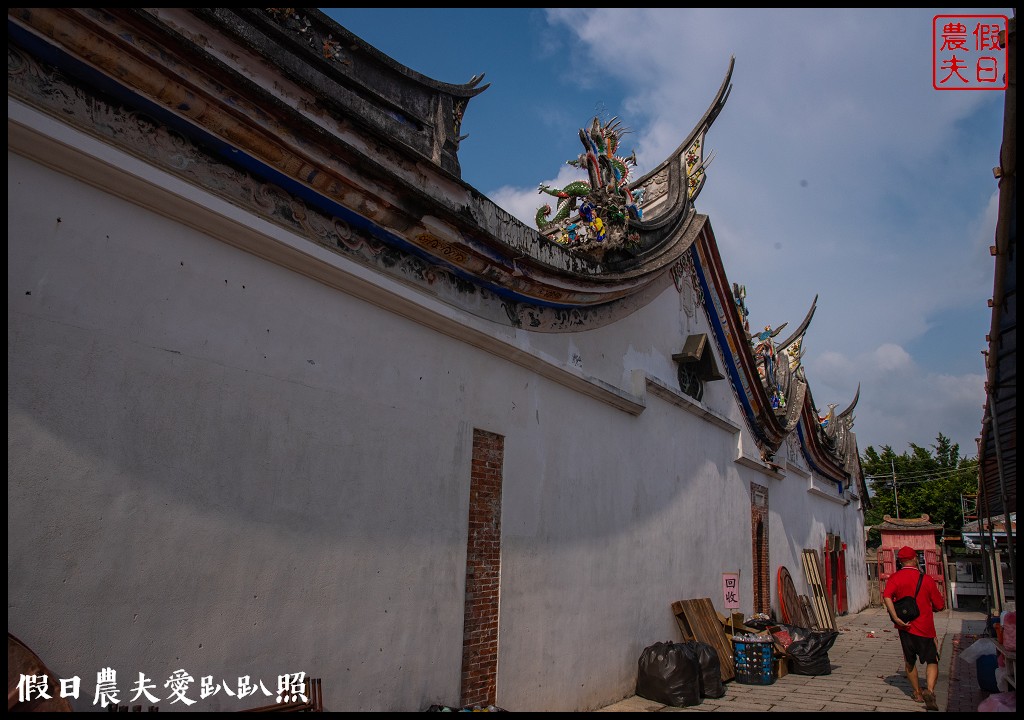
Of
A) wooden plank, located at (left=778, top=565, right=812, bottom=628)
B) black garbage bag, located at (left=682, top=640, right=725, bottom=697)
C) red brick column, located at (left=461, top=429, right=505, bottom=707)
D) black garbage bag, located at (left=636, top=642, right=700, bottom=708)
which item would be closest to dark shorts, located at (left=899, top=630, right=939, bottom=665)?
black garbage bag, located at (left=682, top=640, right=725, bottom=697)

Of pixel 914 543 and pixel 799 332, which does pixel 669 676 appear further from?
pixel 914 543

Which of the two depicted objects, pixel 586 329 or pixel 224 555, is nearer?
pixel 224 555

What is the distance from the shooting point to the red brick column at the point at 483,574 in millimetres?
5109

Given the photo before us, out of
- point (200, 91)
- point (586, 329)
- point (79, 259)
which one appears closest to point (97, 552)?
point (79, 259)

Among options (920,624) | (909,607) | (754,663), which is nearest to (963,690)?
(920,624)

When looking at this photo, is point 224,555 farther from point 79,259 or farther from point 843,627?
point 843,627

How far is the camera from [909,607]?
286 inches

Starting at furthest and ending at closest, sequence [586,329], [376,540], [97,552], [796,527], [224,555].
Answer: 1. [796,527]
2. [586,329]
3. [376,540]
4. [224,555]
5. [97,552]

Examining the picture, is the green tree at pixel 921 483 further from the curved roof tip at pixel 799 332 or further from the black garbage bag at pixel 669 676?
the black garbage bag at pixel 669 676

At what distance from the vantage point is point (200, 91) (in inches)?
143

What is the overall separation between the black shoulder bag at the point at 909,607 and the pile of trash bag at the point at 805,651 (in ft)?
7.57

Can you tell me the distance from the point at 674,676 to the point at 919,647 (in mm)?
2506

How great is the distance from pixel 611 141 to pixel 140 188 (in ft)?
19.1

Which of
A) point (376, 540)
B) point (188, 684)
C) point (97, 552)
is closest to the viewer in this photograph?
point (97, 552)
